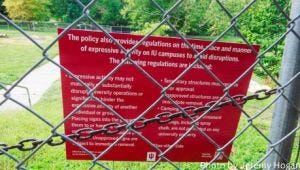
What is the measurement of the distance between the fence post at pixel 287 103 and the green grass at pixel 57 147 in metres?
1.08

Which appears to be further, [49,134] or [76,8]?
[49,134]

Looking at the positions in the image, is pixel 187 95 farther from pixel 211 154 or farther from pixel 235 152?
pixel 235 152

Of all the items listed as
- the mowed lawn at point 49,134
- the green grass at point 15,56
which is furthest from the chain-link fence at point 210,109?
the green grass at point 15,56

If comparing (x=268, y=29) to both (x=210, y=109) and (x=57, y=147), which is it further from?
(x=210, y=109)

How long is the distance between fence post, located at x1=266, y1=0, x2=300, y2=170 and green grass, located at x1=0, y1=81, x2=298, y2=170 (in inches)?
42.5

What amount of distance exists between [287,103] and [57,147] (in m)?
3.58

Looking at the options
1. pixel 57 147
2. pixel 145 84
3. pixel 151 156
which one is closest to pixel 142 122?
pixel 145 84

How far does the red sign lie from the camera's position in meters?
1.25

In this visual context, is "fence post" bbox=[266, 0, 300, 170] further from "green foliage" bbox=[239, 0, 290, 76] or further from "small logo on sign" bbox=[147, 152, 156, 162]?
"green foliage" bbox=[239, 0, 290, 76]

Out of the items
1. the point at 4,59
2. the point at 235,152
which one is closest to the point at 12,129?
the point at 235,152

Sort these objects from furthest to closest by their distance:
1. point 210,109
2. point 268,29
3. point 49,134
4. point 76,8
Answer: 1. point 268,29
2. point 49,134
3. point 76,8
4. point 210,109

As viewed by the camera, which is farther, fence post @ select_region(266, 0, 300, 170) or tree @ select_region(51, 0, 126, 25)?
tree @ select_region(51, 0, 126, 25)

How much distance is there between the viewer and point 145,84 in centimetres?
133

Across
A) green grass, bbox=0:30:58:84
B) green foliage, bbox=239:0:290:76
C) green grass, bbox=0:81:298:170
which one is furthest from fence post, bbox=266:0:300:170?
green grass, bbox=0:30:58:84
